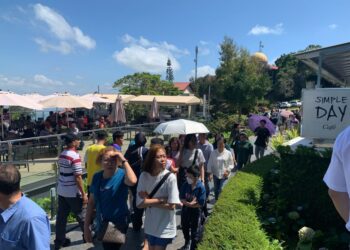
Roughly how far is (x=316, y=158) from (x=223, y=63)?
3893cm

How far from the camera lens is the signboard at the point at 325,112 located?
21.0 ft

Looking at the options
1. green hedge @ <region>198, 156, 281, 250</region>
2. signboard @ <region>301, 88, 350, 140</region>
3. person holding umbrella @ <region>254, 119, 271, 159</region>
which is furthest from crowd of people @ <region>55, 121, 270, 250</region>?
person holding umbrella @ <region>254, 119, 271, 159</region>

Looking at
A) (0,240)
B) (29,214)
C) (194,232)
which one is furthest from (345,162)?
(194,232)

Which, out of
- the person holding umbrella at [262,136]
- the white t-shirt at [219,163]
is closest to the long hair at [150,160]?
the white t-shirt at [219,163]

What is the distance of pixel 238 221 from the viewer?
4.26 m

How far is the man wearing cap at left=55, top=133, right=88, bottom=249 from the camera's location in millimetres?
5254

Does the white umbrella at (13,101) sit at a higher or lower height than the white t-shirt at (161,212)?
higher

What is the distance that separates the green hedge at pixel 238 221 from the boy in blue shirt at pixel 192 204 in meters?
0.26

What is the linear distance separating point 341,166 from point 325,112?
16.7ft

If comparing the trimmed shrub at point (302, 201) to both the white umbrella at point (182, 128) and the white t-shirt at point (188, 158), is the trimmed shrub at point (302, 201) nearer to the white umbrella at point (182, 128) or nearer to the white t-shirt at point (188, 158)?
the white t-shirt at point (188, 158)

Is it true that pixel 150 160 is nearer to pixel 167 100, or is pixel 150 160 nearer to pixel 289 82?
pixel 167 100

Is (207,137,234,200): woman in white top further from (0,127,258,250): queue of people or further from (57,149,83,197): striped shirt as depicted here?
(57,149,83,197): striped shirt

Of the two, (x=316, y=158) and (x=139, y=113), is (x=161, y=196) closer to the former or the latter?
(x=316, y=158)

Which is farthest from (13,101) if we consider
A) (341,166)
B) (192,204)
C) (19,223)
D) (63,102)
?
(341,166)
